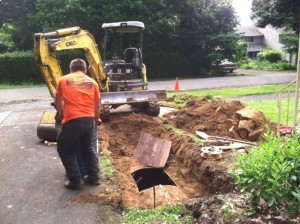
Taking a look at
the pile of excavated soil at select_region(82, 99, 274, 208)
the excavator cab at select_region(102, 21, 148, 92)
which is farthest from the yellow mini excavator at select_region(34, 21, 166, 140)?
the pile of excavated soil at select_region(82, 99, 274, 208)

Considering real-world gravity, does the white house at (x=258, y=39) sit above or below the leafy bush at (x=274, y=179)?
above

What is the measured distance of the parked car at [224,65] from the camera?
30.6 m

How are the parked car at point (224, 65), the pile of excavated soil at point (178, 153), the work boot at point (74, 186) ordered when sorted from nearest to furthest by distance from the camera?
the work boot at point (74, 186), the pile of excavated soil at point (178, 153), the parked car at point (224, 65)

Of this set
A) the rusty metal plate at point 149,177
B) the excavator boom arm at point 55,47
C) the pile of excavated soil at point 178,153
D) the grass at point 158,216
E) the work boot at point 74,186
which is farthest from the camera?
the excavator boom arm at point 55,47

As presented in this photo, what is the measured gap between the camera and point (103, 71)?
10375 mm

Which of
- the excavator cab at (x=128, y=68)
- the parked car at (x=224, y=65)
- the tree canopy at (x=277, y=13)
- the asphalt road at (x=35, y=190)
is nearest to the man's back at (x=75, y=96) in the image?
the asphalt road at (x=35, y=190)

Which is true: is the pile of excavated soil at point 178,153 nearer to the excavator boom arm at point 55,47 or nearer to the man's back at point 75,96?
the man's back at point 75,96

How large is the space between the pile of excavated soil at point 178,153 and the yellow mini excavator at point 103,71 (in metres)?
0.57

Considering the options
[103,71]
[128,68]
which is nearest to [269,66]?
[128,68]

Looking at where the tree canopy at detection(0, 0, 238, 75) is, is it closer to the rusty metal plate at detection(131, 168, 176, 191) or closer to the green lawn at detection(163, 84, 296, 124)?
the green lawn at detection(163, 84, 296, 124)

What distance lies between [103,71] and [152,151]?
3328 millimetres

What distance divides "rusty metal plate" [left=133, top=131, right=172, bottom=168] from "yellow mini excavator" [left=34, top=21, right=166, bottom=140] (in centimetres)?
204

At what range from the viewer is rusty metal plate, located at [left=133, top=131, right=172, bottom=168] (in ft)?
25.8

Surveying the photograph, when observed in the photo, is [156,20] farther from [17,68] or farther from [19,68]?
[17,68]
